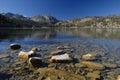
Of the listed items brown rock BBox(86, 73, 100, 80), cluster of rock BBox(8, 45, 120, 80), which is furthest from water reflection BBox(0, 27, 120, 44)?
brown rock BBox(86, 73, 100, 80)

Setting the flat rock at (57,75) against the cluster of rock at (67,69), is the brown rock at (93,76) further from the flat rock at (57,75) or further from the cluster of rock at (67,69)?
the flat rock at (57,75)

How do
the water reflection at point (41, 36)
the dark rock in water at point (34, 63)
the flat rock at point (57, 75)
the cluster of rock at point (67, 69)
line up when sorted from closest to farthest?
the flat rock at point (57, 75) < the cluster of rock at point (67, 69) < the dark rock in water at point (34, 63) < the water reflection at point (41, 36)

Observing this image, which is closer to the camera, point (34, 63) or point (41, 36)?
point (34, 63)

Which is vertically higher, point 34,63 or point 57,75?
point 34,63

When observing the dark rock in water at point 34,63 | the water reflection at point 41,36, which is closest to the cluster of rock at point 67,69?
the dark rock in water at point 34,63

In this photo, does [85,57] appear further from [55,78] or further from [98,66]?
[55,78]

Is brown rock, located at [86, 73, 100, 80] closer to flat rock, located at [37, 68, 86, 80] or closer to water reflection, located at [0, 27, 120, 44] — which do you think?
flat rock, located at [37, 68, 86, 80]

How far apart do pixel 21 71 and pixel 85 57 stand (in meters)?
8.61

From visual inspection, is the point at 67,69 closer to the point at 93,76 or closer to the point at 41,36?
the point at 93,76

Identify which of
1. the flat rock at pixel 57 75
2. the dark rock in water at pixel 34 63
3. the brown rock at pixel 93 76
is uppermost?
the dark rock in water at pixel 34 63

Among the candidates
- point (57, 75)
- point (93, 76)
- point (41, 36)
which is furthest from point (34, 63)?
point (41, 36)

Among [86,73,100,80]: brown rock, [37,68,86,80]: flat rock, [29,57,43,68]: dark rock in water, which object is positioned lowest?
[86,73,100,80]: brown rock

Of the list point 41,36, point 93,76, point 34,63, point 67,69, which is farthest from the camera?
point 41,36

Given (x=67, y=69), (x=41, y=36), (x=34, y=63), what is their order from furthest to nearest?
1. (x=41, y=36)
2. (x=34, y=63)
3. (x=67, y=69)
